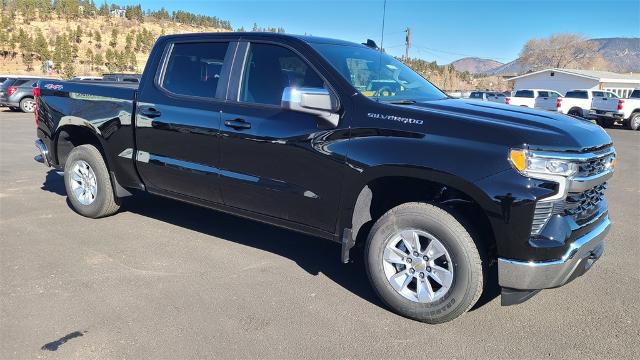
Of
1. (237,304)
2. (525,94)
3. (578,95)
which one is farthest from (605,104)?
(237,304)

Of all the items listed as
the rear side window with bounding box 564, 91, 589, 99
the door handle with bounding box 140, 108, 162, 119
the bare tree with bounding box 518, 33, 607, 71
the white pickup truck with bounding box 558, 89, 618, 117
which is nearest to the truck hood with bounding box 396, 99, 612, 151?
the door handle with bounding box 140, 108, 162, 119

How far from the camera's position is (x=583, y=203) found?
323cm

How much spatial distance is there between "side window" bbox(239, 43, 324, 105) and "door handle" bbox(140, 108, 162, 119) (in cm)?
97

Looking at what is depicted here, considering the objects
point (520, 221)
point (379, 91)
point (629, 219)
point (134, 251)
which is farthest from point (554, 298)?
point (134, 251)

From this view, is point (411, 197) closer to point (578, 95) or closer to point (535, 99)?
point (578, 95)

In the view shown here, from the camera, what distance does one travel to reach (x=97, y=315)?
3408mm

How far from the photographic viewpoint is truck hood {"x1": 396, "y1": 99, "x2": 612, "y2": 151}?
2.99 meters

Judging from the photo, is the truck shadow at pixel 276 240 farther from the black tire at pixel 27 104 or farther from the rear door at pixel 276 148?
the black tire at pixel 27 104

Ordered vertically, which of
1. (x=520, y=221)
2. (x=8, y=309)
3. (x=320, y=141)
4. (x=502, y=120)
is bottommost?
(x=8, y=309)

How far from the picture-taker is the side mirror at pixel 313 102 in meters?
3.48

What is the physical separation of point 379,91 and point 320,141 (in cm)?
67

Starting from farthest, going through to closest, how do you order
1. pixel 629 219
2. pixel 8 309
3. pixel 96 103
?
1. pixel 629 219
2. pixel 96 103
3. pixel 8 309

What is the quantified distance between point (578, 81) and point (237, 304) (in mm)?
55031

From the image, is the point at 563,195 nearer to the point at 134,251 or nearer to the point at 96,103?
the point at 134,251
